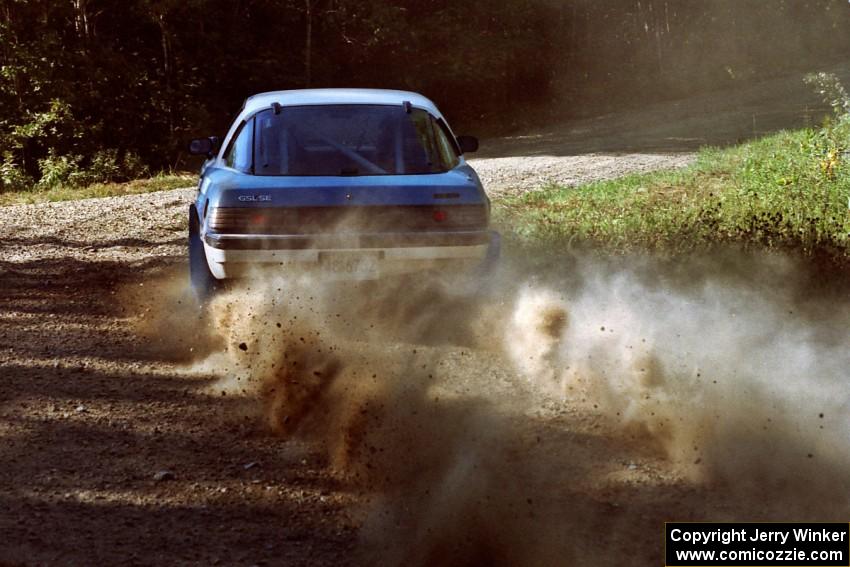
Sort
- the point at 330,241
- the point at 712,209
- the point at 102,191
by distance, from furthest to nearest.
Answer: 1. the point at 102,191
2. the point at 712,209
3. the point at 330,241

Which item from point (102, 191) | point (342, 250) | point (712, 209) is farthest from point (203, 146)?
point (102, 191)

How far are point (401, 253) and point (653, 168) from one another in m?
11.5

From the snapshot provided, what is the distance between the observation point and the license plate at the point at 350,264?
646 cm

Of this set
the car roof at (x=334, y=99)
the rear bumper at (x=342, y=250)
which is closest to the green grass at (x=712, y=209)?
the car roof at (x=334, y=99)

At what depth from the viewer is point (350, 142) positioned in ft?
24.2

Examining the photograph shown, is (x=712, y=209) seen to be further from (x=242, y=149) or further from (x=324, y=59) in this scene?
(x=324, y=59)

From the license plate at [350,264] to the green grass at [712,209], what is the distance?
3.71 metres

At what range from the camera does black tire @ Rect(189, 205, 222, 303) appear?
710 cm

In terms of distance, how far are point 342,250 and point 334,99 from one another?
1.46 m

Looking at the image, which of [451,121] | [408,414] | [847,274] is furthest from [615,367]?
[451,121]

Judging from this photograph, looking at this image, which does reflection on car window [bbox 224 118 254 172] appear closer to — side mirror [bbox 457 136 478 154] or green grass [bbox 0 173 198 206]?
side mirror [bbox 457 136 478 154]

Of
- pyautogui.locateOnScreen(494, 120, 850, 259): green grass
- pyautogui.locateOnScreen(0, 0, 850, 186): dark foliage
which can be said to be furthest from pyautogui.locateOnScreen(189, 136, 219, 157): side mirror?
pyautogui.locateOnScreen(0, 0, 850, 186): dark foliage

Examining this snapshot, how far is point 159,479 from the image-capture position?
4828 millimetres

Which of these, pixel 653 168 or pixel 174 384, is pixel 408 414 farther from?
pixel 653 168
